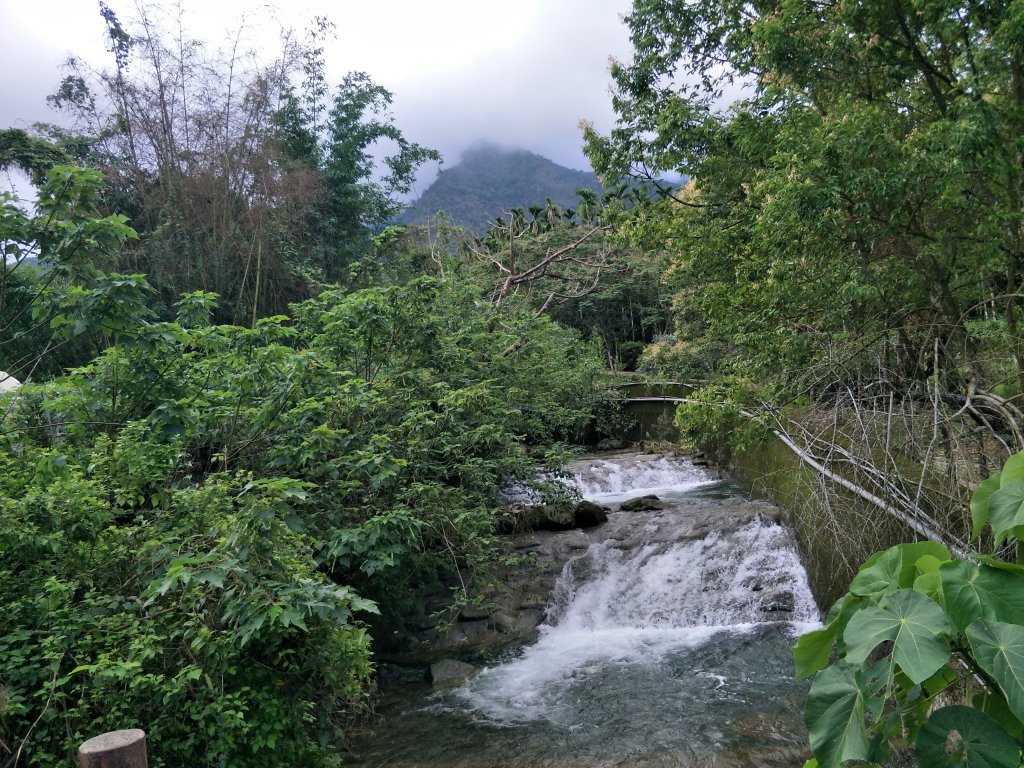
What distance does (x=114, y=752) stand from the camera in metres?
2.33

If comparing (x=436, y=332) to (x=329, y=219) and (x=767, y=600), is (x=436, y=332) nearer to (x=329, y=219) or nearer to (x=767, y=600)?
(x=767, y=600)

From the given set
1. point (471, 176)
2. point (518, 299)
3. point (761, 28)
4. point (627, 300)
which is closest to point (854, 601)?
point (761, 28)

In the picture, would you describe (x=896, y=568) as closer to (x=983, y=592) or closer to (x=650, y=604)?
(x=983, y=592)

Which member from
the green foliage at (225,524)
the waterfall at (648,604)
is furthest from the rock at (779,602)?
the green foliage at (225,524)

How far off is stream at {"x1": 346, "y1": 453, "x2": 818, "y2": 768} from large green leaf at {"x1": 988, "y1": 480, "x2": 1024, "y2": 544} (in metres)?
4.41

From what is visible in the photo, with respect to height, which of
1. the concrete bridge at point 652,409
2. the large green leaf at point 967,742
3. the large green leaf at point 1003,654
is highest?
the large green leaf at point 1003,654

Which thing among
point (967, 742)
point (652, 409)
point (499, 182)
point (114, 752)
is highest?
point (499, 182)

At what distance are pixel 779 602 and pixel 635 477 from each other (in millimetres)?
6323

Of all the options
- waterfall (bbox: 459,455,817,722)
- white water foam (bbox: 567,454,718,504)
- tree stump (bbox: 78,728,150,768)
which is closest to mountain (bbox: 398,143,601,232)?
white water foam (bbox: 567,454,718,504)

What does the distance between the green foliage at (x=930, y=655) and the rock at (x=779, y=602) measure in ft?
22.7

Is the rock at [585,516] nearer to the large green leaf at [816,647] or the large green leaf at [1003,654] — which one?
the large green leaf at [816,647]

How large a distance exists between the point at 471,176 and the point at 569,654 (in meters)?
98.7

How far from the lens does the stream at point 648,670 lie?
5.30m

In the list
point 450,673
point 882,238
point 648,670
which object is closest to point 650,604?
point 648,670
